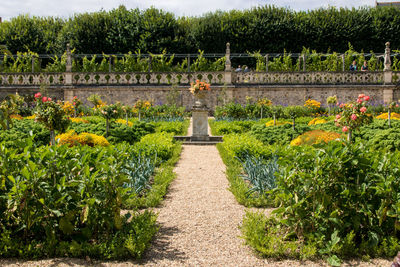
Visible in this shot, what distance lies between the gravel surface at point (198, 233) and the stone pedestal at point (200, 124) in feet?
17.8

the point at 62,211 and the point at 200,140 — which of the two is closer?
the point at 62,211

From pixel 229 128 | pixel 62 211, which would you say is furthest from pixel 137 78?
pixel 62 211

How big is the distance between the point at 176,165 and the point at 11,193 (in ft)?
18.1

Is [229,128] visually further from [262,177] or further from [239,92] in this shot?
[239,92]

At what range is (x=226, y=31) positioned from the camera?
29.7m

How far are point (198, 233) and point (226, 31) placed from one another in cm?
2686

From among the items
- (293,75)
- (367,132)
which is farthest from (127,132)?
(293,75)

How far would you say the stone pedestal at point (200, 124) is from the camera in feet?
42.6

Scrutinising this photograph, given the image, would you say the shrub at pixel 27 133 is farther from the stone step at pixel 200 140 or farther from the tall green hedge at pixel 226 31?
the tall green hedge at pixel 226 31

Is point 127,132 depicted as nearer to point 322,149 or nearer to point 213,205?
point 213,205

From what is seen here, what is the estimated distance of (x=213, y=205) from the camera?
5801 mm

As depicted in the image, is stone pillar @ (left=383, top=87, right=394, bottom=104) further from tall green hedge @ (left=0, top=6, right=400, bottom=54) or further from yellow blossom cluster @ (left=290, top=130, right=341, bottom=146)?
yellow blossom cluster @ (left=290, top=130, right=341, bottom=146)

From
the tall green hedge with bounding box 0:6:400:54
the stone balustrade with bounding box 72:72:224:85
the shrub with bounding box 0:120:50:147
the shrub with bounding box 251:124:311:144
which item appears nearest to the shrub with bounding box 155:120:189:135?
the shrub with bounding box 251:124:311:144

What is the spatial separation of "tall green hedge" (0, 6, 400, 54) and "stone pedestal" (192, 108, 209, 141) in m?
16.9
